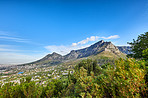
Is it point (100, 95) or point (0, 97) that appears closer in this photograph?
point (100, 95)

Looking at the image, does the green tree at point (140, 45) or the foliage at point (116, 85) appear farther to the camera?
the green tree at point (140, 45)

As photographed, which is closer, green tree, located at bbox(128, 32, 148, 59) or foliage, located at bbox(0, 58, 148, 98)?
foliage, located at bbox(0, 58, 148, 98)

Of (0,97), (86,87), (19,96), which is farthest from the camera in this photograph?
(19,96)

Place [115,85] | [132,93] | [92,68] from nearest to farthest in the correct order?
[132,93] → [115,85] → [92,68]

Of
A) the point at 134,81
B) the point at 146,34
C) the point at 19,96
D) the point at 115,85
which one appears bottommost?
the point at 19,96

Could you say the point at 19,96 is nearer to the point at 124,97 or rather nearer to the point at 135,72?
the point at 124,97

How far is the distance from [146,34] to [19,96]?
23.6 m

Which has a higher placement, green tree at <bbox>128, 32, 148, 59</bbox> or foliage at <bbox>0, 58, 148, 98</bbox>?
green tree at <bbox>128, 32, 148, 59</bbox>

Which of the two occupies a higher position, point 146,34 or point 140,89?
point 146,34

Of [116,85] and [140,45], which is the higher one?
[140,45]

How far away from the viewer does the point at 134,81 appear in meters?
2.95

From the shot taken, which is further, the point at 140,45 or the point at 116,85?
the point at 140,45

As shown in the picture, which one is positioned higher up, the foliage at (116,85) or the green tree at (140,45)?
the green tree at (140,45)

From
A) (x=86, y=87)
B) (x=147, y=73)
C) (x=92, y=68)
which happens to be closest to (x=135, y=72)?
(x=147, y=73)
